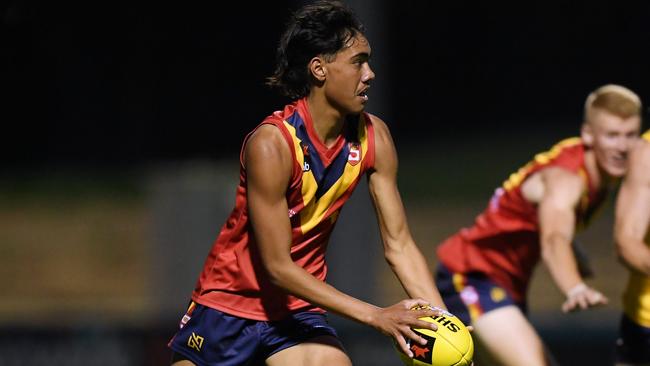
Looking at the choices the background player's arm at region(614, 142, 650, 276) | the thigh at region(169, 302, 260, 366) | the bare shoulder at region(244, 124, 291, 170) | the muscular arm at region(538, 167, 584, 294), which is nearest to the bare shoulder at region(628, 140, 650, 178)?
the background player's arm at region(614, 142, 650, 276)

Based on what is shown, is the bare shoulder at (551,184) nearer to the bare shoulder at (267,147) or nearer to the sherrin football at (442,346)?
the sherrin football at (442,346)

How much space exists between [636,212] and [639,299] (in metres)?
0.65

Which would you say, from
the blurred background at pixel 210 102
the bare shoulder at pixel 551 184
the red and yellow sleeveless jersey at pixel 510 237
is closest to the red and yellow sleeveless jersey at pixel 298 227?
the bare shoulder at pixel 551 184

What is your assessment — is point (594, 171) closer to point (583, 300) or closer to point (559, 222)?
point (559, 222)

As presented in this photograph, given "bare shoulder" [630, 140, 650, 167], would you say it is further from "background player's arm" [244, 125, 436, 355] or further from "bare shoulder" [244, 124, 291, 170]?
"bare shoulder" [244, 124, 291, 170]

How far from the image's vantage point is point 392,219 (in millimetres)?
5273

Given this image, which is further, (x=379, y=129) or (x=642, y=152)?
(x=642, y=152)

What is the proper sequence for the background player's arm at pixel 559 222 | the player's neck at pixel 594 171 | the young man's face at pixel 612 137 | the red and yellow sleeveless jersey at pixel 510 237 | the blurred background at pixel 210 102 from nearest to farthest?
the background player's arm at pixel 559 222 < the young man's face at pixel 612 137 < the player's neck at pixel 594 171 < the red and yellow sleeveless jersey at pixel 510 237 < the blurred background at pixel 210 102

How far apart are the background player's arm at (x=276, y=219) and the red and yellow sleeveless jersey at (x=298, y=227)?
0.50ft

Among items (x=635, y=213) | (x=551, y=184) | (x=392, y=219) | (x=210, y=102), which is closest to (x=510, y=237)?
(x=551, y=184)

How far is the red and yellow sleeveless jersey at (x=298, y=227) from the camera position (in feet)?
16.6

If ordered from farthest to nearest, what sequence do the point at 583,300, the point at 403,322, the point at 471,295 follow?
the point at 471,295 → the point at 583,300 → the point at 403,322

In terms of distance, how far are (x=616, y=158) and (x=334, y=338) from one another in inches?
73.6

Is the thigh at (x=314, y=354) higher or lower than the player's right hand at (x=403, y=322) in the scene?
lower
